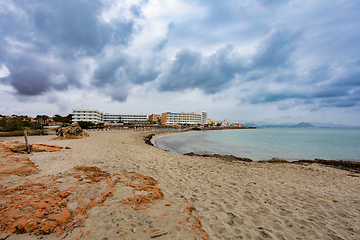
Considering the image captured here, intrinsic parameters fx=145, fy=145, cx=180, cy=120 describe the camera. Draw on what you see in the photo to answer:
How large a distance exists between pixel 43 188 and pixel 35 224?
2.13 metres

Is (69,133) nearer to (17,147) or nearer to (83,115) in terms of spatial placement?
(17,147)

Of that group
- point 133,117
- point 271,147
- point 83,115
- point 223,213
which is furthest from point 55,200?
point 133,117

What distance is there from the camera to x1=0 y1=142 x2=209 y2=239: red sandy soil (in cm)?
297

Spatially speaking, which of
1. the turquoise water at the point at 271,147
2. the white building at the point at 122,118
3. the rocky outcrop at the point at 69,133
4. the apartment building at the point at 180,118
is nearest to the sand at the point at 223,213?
the turquoise water at the point at 271,147

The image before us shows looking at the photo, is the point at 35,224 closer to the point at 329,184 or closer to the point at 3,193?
the point at 3,193

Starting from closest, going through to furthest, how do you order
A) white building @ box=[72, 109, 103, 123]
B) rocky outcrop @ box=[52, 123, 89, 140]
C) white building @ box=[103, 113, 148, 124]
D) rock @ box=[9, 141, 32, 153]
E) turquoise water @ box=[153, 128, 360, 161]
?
rock @ box=[9, 141, 32, 153], turquoise water @ box=[153, 128, 360, 161], rocky outcrop @ box=[52, 123, 89, 140], white building @ box=[72, 109, 103, 123], white building @ box=[103, 113, 148, 124]

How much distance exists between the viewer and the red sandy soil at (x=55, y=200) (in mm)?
2971

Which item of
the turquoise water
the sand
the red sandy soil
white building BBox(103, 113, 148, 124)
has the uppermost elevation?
white building BBox(103, 113, 148, 124)

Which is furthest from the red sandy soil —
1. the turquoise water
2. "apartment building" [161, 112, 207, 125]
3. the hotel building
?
Result: "apartment building" [161, 112, 207, 125]

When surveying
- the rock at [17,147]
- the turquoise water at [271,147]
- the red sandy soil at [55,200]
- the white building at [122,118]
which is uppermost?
the white building at [122,118]

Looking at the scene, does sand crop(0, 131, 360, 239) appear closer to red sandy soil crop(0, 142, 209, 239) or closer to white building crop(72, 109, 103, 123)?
red sandy soil crop(0, 142, 209, 239)

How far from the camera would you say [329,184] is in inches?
296

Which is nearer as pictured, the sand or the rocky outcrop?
the sand

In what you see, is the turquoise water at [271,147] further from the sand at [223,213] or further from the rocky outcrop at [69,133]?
the rocky outcrop at [69,133]
